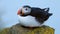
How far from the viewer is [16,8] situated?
116 cm

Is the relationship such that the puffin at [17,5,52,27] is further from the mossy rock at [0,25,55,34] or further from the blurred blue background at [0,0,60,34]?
the blurred blue background at [0,0,60,34]

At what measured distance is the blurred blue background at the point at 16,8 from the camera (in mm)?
1158

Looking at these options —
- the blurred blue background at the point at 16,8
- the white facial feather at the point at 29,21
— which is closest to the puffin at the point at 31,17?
the white facial feather at the point at 29,21

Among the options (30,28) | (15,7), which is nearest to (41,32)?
(30,28)

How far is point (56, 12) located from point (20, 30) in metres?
0.59

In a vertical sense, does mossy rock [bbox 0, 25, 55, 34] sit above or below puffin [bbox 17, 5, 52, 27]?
below

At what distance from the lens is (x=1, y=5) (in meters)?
1.16

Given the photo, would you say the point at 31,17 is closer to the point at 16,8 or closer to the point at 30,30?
the point at 30,30

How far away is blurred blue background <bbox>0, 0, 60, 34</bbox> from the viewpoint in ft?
3.80

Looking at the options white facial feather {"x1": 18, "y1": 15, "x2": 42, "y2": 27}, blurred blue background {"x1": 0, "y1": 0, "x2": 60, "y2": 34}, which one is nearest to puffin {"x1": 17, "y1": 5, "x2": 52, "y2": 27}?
white facial feather {"x1": 18, "y1": 15, "x2": 42, "y2": 27}

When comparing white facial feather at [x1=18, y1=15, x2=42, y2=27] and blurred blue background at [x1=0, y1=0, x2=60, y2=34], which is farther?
blurred blue background at [x1=0, y1=0, x2=60, y2=34]

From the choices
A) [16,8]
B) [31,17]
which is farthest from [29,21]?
[16,8]

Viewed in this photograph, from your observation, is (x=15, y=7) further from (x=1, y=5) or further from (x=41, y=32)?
(x=41, y=32)

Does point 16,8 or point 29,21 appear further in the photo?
point 16,8
